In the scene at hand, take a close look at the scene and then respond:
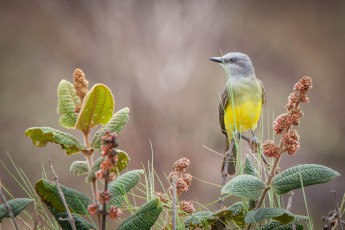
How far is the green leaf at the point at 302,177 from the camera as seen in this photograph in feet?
1.61

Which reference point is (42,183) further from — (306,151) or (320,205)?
(306,151)

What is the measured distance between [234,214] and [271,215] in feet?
0.32

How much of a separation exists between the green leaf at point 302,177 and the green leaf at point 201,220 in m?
0.08

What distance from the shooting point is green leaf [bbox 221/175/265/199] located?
508 mm

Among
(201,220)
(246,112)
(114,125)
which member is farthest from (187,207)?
(246,112)

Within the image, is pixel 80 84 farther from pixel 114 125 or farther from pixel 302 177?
pixel 302 177

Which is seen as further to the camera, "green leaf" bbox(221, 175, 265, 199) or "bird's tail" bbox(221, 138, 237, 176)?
"bird's tail" bbox(221, 138, 237, 176)

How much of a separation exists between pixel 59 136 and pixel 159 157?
230cm

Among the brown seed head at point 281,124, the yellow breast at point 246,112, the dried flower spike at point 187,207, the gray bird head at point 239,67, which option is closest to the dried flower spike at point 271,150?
the brown seed head at point 281,124

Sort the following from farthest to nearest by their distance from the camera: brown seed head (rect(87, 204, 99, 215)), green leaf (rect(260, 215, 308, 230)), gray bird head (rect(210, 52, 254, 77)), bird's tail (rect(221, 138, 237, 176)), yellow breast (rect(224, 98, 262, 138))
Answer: gray bird head (rect(210, 52, 254, 77)) < yellow breast (rect(224, 98, 262, 138)) < bird's tail (rect(221, 138, 237, 176)) < green leaf (rect(260, 215, 308, 230)) < brown seed head (rect(87, 204, 99, 215))

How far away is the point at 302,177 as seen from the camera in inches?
19.7

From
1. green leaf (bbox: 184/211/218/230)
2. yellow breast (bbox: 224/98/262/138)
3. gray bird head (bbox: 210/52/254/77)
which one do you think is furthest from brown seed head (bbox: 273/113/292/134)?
gray bird head (bbox: 210/52/254/77)

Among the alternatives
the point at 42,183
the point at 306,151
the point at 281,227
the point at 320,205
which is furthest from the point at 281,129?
the point at 306,151

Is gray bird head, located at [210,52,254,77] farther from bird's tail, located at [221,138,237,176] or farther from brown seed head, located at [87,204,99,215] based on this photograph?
brown seed head, located at [87,204,99,215]
